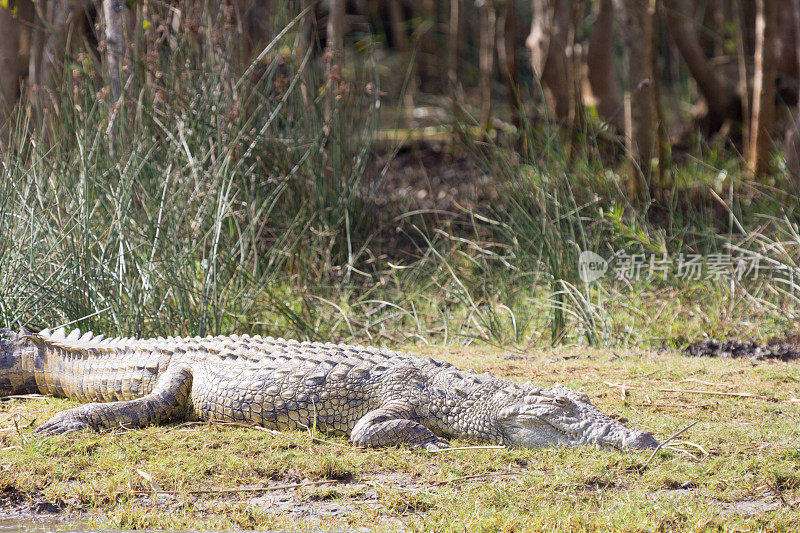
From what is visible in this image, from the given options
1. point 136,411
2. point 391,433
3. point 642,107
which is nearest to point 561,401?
point 391,433

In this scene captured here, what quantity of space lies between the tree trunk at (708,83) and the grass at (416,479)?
853 cm

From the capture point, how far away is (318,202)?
7.00 m

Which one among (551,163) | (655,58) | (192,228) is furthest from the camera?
(655,58)

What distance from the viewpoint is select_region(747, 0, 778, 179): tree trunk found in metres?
8.41

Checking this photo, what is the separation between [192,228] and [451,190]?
452 cm

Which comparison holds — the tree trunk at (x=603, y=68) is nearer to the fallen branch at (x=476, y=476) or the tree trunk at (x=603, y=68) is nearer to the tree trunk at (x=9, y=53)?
the tree trunk at (x=9, y=53)

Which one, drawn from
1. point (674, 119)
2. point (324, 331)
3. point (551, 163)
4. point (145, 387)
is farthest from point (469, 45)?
point (145, 387)

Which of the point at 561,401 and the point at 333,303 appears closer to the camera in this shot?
the point at 561,401

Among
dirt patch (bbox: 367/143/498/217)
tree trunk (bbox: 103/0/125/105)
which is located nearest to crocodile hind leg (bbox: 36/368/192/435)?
tree trunk (bbox: 103/0/125/105)

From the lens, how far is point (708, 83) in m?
11.8

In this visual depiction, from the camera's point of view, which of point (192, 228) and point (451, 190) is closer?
point (192, 228)

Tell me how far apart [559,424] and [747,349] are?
8.84 feet

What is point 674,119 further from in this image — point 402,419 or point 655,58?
point 402,419

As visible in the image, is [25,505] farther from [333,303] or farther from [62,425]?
[333,303]
